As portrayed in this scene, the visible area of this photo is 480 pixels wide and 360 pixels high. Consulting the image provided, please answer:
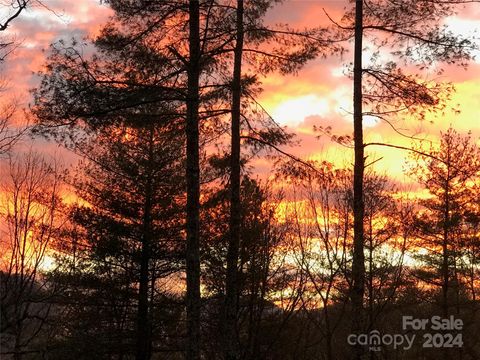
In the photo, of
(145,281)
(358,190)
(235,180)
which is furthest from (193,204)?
(145,281)

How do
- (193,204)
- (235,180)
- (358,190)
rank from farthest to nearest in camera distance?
(235,180)
(358,190)
(193,204)

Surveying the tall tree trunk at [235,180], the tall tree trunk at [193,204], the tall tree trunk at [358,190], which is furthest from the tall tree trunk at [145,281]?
the tall tree trunk at [358,190]

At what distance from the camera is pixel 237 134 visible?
11.9 metres

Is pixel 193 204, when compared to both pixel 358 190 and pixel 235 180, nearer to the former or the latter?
pixel 235 180

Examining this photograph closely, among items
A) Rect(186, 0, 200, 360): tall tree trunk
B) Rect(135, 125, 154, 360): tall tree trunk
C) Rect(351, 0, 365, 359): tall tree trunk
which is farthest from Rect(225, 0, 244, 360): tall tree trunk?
Rect(135, 125, 154, 360): tall tree trunk

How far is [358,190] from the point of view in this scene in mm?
10195

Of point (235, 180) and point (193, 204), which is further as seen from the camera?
point (235, 180)

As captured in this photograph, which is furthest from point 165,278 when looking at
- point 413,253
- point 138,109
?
point 413,253

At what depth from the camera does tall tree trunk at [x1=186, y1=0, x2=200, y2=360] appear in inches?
329

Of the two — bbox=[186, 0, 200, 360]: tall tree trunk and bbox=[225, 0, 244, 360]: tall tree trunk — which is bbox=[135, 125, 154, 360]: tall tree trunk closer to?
bbox=[225, 0, 244, 360]: tall tree trunk

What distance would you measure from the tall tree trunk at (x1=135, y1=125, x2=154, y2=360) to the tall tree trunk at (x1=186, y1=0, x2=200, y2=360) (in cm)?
837

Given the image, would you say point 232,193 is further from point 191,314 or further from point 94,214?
point 94,214

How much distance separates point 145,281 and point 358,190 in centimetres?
996

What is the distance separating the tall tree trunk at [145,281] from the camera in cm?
1697
